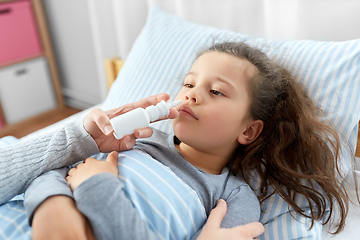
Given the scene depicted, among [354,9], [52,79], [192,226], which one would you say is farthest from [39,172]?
[52,79]

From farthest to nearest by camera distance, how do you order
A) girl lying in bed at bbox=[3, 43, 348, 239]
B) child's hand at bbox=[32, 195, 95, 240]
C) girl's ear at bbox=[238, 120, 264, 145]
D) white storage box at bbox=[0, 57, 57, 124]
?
1. white storage box at bbox=[0, 57, 57, 124]
2. girl's ear at bbox=[238, 120, 264, 145]
3. girl lying in bed at bbox=[3, 43, 348, 239]
4. child's hand at bbox=[32, 195, 95, 240]

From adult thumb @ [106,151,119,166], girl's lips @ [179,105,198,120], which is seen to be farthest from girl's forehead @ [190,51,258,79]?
adult thumb @ [106,151,119,166]

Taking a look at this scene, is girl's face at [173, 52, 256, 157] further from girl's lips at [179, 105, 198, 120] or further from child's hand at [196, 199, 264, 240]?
child's hand at [196, 199, 264, 240]

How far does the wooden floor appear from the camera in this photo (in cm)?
241

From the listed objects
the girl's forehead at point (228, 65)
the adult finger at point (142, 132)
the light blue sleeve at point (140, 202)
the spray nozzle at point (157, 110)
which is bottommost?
the light blue sleeve at point (140, 202)

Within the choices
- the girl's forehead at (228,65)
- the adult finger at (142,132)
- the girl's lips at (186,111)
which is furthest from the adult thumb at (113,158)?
the girl's forehead at (228,65)

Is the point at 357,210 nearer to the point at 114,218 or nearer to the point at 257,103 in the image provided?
the point at 257,103

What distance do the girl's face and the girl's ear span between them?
0.09ft

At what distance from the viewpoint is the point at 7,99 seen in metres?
2.34

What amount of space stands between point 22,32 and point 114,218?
2151 millimetres

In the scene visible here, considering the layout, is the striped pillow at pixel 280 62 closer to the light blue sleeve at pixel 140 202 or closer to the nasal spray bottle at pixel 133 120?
the light blue sleeve at pixel 140 202

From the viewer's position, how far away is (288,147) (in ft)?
3.13

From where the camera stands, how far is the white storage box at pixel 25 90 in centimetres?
231

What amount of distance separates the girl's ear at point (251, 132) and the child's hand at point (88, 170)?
40 cm
